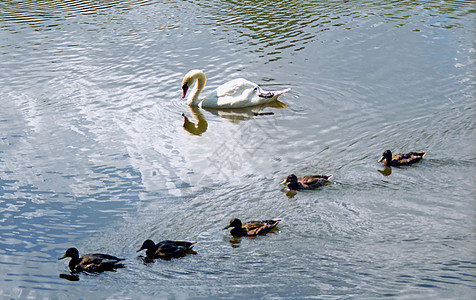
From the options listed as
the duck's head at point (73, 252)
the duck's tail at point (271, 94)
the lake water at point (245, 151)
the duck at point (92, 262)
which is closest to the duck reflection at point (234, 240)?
the lake water at point (245, 151)

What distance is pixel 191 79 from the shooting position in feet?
48.0

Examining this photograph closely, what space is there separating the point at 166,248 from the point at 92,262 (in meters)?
0.92

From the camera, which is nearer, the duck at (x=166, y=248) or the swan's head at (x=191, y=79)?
the duck at (x=166, y=248)

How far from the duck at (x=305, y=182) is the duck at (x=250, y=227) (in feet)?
3.97

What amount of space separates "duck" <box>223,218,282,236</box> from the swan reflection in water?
4.31 meters

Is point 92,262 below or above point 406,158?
below

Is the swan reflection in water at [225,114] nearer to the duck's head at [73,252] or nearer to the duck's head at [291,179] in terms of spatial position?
the duck's head at [291,179]

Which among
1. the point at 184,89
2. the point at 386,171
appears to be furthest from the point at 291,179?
the point at 184,89

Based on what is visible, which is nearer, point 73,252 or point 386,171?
point 73,252

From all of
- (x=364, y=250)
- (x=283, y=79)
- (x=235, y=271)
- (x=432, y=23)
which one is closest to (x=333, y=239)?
(x=364, y=250)

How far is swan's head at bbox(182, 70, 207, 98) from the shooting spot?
47.8ft

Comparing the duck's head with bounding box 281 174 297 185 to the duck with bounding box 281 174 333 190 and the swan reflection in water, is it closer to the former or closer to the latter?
the duck with bounding box 281 174 333 190

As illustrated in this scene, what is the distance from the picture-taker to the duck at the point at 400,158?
10750 millimetres

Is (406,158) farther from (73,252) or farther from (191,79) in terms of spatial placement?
(191,79)
